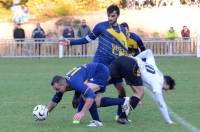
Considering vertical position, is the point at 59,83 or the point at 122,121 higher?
the point at 59,83

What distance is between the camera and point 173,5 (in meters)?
39.6

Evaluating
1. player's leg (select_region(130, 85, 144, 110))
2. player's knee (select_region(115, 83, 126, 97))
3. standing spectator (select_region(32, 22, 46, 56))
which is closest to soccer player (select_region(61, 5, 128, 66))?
player's knee (select_region(115, 83, 126, 97))

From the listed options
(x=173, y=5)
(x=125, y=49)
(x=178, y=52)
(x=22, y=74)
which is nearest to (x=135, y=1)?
(x=173, y=5)

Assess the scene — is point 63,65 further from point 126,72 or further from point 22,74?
point 126,72

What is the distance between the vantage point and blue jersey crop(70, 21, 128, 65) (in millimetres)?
12383

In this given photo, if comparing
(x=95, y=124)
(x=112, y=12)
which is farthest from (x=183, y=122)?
(x=112, y=12)

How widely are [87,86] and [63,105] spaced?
342 cm

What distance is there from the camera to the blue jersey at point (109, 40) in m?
12.4

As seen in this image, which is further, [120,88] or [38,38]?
[38,38]

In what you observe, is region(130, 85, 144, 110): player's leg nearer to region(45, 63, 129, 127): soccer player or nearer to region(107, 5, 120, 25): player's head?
region(45, 63, 129, 127): soccer player

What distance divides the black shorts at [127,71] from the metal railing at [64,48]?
1972 centimetres

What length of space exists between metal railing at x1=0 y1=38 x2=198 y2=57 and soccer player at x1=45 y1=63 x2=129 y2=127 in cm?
2005

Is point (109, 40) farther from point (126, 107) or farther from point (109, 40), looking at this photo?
point (126, 107)

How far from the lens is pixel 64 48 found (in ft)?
104
